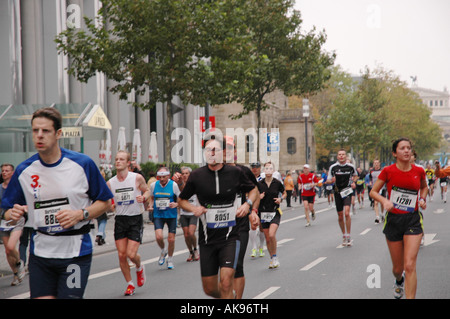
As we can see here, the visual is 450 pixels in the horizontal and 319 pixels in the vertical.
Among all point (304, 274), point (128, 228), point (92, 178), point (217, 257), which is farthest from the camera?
point (304, 274)

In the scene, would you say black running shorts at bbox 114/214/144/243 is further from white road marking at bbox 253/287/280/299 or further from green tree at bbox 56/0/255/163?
green tree at bbox 56/0/255/163

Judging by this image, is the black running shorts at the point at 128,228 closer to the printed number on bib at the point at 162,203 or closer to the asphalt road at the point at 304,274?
the asphalt road at the point at 304,274

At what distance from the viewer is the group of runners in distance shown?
5039mm

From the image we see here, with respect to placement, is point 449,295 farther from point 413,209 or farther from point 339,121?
point 339,121

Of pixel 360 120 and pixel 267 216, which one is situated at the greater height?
pixel 360 120

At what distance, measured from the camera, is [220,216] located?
7023mm

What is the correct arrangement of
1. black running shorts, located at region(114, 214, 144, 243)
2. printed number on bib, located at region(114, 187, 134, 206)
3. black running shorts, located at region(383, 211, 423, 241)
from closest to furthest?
black running shorts, located at region(383, 211, 423, 241)
black running shorts, located at region(114, 214, 144, 243)
printed number on bib, located at region(114, 187, 134, 206)

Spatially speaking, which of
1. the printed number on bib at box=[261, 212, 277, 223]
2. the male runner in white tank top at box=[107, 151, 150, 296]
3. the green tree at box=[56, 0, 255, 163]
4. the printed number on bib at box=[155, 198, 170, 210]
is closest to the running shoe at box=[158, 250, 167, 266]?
the printed number on bib at box=[155, 198, 170, 210]

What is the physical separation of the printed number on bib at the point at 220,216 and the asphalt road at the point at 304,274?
87.1 inches

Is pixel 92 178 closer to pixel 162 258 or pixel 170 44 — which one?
pixel 162 258

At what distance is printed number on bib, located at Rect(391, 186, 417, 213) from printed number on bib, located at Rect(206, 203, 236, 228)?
2.19 meters

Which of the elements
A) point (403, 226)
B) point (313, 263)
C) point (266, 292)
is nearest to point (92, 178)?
point (403, 226)

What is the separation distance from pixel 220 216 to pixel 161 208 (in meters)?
5.62
